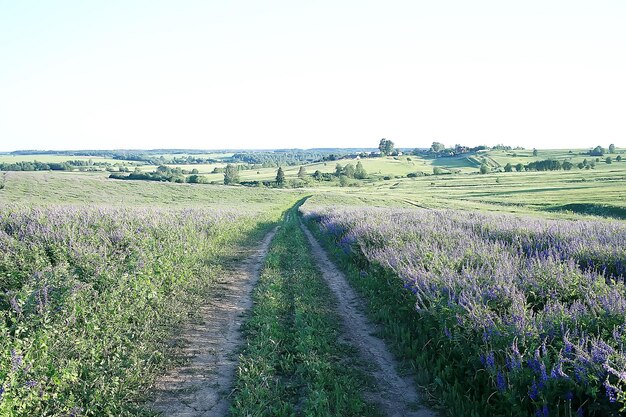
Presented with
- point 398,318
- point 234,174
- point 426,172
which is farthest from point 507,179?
point 398,318

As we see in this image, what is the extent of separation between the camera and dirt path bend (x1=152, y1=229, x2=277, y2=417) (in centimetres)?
550

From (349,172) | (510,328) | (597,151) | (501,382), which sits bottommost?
(501,382)

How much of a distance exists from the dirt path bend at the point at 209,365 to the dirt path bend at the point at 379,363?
2.25m

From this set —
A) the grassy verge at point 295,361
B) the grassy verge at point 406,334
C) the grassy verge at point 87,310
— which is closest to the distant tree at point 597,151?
the grassy verge at point 406,334

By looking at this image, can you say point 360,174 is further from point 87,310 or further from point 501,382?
point 501,382

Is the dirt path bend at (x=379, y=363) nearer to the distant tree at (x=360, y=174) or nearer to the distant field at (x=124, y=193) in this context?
the distant field at (x=124, y=193)

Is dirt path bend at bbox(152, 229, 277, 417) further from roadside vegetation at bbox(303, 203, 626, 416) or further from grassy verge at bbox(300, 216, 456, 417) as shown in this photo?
roadside vegetation at bbox(303, 203, 626, 416)

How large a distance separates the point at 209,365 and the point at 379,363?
9.63ft

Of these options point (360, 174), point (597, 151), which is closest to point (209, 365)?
point (360, 174)

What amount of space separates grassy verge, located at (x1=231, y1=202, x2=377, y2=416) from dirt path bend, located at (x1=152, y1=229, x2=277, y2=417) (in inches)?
10.6

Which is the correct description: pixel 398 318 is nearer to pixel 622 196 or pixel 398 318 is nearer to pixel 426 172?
pixel 622 196

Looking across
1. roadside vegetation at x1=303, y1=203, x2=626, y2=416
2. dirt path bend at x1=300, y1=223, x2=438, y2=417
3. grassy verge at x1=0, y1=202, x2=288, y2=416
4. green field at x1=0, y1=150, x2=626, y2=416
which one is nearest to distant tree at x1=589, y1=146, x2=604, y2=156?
roadside vegetation at x1=303, y1=203, x2=626, y2=416

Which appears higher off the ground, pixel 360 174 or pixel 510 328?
pixel 510 328

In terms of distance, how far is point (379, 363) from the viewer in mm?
6852
